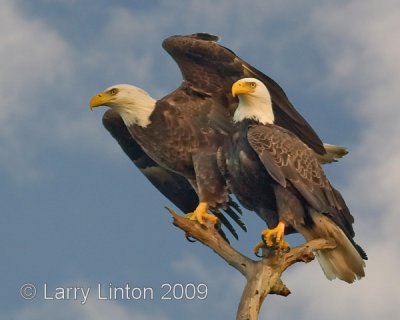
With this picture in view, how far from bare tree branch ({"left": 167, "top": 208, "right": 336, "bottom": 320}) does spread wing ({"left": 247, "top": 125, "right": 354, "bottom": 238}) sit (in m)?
0.48

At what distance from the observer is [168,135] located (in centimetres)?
1670

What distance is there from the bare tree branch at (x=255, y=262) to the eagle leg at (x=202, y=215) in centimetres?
83

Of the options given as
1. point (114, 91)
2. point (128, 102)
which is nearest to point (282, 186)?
point (128, 102)

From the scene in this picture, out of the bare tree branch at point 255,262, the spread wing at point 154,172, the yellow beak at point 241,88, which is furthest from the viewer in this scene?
the spread wing at point 154,172

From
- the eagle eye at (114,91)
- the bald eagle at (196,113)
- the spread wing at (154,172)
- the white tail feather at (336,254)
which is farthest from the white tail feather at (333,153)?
the eagle eye at (114,91)

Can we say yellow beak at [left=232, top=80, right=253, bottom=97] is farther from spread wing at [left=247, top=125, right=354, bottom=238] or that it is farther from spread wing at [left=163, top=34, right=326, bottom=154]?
spread wing at [left=163, top=34, right=326, bottom=154]

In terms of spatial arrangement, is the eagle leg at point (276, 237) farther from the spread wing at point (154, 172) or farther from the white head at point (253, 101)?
the spread wing at point (154, 172)

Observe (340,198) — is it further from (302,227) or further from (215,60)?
(215,60)

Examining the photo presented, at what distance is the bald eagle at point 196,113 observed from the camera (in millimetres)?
16516

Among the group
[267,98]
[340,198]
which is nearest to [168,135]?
[267,98]

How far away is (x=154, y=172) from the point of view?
18.5 meters

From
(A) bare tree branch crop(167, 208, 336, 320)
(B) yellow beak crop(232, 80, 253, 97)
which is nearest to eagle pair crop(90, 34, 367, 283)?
(B) yellow beak crop(232, 80, 253, 97)

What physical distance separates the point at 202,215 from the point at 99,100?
2417 millimetres

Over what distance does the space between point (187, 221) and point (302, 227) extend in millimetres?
1533
